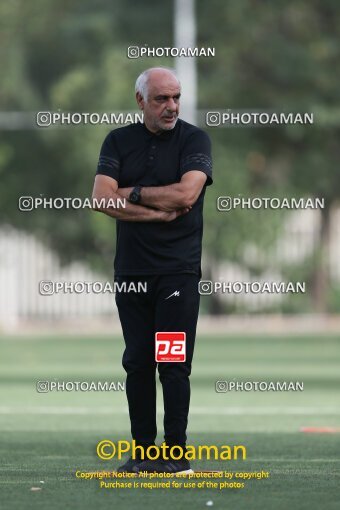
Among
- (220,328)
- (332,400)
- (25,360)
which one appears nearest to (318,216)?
(220,328)

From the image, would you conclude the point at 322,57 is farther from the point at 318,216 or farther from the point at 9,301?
the point at 9,301

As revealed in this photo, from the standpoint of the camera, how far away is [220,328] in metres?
31.4

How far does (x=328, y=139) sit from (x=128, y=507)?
30367 millimetres

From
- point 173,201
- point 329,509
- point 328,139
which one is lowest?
point 329,509

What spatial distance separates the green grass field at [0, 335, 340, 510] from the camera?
7.34m

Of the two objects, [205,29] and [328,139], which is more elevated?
[205,29]

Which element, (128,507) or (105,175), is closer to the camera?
(128,507)

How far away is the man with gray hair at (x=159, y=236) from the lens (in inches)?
309
